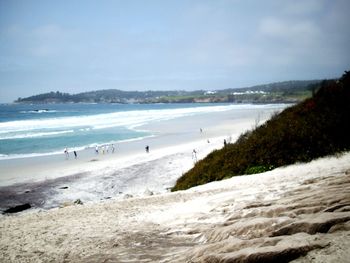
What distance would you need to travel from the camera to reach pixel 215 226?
819 cm

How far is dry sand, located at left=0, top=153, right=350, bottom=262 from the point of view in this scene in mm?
5629

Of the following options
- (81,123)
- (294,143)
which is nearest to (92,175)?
(294,143)

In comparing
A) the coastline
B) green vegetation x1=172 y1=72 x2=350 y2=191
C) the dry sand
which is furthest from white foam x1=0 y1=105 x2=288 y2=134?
the dry sand

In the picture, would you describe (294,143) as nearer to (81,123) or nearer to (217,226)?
(217,226)

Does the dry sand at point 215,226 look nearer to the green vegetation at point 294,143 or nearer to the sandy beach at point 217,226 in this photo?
the sandy beach at point 217,226

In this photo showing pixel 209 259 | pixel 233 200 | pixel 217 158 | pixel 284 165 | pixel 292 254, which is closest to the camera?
pixel 292 254

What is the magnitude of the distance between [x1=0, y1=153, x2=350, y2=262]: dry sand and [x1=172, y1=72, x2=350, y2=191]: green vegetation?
4.03ft

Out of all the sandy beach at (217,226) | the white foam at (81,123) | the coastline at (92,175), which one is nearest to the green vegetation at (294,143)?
the sandy beach at (217,226)

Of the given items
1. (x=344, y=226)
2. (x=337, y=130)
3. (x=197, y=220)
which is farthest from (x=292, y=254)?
(x=337, y=130)

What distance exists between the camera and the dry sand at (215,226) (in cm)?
563

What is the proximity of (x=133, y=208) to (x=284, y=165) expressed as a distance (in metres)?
7.06

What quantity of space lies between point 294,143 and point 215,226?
28.0 ft

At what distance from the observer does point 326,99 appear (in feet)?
61.4

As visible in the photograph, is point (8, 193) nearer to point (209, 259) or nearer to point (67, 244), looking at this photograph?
point (67, 244)
